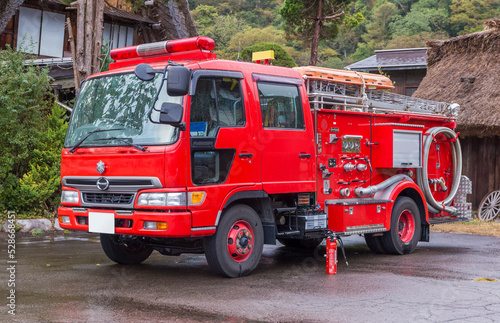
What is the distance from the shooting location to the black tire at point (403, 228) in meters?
9.73

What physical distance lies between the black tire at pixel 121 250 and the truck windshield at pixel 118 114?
1484mm

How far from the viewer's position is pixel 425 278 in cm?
768

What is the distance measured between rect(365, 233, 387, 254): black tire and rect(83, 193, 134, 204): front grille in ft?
14.3

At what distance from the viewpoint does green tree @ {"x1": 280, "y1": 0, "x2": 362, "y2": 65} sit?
2455 centimetres

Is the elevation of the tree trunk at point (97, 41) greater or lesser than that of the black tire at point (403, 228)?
greater

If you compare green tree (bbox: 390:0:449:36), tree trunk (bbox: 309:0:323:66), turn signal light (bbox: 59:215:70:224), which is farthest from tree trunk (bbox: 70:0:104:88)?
green tree (bbox: 390:0:449:36)

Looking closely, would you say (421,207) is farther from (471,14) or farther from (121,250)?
(471,14)

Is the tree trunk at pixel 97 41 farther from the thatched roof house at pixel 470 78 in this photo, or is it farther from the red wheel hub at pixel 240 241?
the thatched roof house at pixel 470 78

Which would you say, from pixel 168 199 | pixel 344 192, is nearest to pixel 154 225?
pixel 168 199

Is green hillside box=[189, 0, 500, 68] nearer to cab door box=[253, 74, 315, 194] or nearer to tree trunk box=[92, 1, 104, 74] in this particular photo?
tree trunk box=[92, 1, 104, 74]

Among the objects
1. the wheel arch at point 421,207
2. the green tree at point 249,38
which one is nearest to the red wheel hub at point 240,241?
the wheel arch at point 421,207

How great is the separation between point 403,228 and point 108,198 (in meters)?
5.14

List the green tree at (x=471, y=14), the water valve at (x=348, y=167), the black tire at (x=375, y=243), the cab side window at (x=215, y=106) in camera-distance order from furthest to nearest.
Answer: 1. the green tree at (x=471, y=14)
2. the black tire at (x=375, y=243)
3. the water valve at (x=348, y=167)
4. the cab side window at (x=215, y=106)

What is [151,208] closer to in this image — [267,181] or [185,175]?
[185,175]
